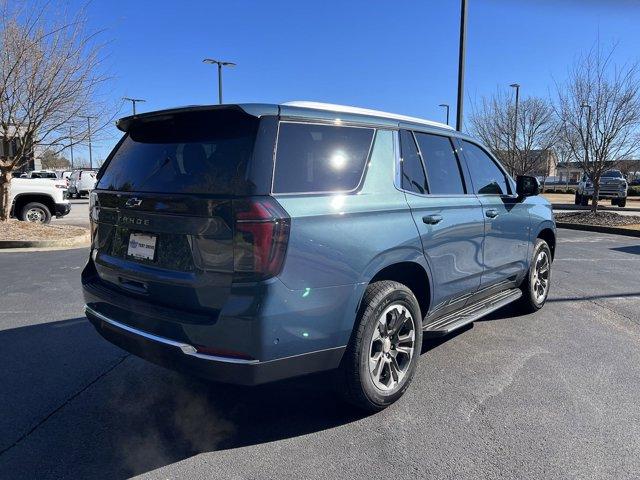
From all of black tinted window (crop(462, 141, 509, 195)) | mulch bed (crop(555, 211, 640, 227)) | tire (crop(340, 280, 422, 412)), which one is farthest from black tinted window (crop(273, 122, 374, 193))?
mulch bed (crop(555, 211, 640, 227))

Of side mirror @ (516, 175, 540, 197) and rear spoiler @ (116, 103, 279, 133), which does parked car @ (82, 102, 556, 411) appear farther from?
side mirror @ (516, 175, 540, 197)

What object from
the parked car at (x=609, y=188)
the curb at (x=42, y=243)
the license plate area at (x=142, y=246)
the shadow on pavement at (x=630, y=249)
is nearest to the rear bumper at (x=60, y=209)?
the curb at (x=42, y=243)

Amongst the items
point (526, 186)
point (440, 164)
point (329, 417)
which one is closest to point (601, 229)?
point (526, 186)

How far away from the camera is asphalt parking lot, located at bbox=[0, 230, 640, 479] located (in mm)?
2732

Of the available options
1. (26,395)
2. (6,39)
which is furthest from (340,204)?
(6,39)

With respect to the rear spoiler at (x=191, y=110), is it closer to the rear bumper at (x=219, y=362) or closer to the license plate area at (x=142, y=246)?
the license plate area at (x=142, y=246)

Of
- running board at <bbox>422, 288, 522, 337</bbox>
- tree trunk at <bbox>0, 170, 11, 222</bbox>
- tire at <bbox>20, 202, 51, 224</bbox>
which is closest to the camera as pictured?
running board at <bbox>422, 288, 522, 337</bbox>

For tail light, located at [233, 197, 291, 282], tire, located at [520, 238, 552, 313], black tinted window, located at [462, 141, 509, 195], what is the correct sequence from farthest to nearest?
tire, located at [520, 238, 552, 313], black tinted window, located at [462, 141, 509, 195], tail light, located at [233, 197, 291, 282]

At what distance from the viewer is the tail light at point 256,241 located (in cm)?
258

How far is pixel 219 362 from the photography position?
2.65m

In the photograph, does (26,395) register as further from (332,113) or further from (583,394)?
(583,394)

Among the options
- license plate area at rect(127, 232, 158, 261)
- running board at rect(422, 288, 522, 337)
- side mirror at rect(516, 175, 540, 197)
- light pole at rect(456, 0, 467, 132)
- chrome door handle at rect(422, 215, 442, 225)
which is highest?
light pole at rect(456, 0, 467, 132)

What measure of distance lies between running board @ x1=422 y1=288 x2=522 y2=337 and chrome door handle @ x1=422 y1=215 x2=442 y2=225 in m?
0.79

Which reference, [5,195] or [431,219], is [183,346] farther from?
[5,195]
